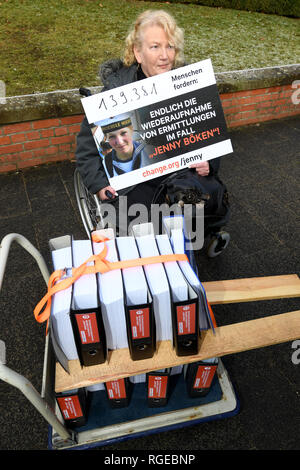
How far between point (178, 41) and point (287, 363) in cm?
240

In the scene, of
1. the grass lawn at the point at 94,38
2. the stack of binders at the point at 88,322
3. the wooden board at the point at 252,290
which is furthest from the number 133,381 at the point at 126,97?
the grass lawn at the point at 94,38

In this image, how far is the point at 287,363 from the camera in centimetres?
235

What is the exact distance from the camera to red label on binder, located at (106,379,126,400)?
5.94 ft

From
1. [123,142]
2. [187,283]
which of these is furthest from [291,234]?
[187,283]

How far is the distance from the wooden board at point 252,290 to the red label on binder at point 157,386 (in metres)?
0.51

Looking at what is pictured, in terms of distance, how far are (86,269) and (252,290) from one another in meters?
1.09

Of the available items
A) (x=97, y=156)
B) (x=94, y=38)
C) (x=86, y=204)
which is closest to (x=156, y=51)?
(x=97, y=156)

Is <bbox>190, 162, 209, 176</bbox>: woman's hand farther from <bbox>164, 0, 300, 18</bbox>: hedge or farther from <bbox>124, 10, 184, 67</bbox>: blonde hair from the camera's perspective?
<bbox>164, 0, 300, 18</bbox>: hedge

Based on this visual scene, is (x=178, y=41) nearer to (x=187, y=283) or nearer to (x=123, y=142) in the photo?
(x=123, y=142)

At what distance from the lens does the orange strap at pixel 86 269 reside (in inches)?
55.8

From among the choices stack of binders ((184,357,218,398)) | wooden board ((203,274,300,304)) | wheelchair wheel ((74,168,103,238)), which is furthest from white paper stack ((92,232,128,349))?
wheelchair wheel ((74,168,103,238))

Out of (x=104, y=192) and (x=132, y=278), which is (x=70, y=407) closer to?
(x=132, y=278)

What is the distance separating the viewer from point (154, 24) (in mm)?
2176

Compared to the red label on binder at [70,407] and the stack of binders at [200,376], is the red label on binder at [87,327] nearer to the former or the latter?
the red label on binder at [70,407]
